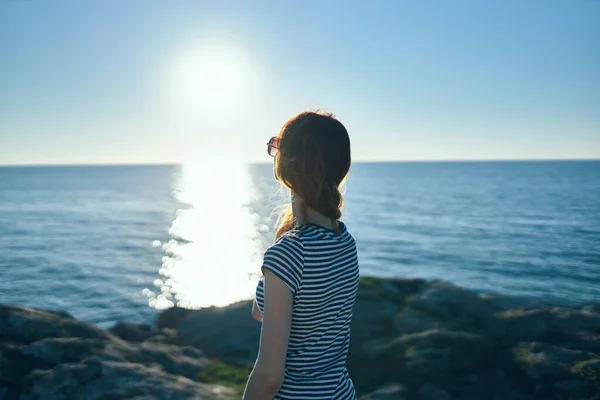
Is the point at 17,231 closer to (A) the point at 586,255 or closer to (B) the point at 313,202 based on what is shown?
(A) the point at 586,255

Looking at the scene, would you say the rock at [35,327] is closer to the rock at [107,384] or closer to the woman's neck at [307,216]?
the rock at [107,384]

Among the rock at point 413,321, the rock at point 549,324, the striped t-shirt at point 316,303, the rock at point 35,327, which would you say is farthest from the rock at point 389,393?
the striped t-shirt at point 316,303

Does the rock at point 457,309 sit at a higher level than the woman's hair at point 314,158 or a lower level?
lower

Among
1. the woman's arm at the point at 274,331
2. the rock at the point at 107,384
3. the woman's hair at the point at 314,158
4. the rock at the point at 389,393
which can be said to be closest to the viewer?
the woman's arm at the point at 274,331

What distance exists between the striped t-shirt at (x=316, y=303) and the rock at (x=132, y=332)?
1115 centimetres

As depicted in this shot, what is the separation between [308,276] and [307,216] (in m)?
0.31

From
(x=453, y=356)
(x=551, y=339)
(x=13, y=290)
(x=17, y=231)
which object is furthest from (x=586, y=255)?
(x=17, y=231)

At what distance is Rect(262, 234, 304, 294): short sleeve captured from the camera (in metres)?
2.24

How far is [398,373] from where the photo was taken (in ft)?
32.5

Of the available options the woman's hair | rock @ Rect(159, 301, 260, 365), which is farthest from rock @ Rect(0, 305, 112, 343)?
the woman's hair

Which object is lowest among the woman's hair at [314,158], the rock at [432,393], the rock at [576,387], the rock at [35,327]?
the rock at [432,393]

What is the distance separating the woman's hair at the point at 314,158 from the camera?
2451mm

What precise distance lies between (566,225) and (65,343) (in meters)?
45.1

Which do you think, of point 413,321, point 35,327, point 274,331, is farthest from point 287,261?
point 413,321
